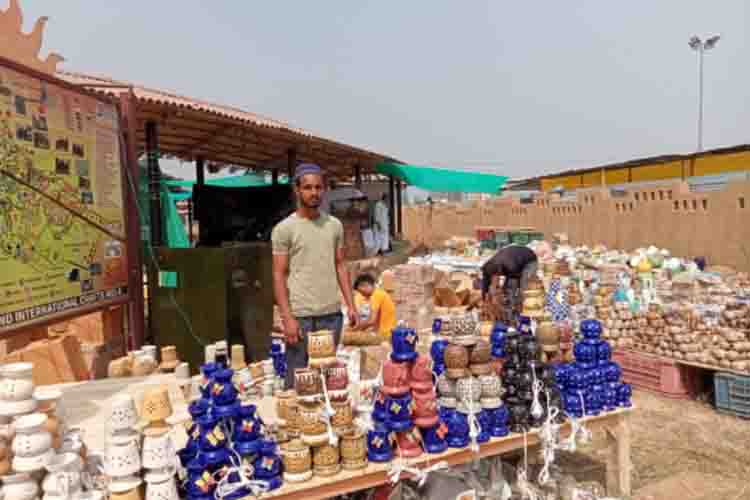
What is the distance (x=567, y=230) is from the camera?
1538cm

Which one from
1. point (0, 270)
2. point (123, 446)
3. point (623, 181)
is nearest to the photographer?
point (123, 446)

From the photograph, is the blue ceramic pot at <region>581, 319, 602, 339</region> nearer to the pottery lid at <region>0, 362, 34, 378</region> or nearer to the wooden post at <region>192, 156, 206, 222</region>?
the pottery lid at <region>0, 362, 34, 378</region>

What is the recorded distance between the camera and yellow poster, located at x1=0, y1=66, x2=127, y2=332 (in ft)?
9.36

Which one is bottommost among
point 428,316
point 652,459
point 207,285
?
point 652,459

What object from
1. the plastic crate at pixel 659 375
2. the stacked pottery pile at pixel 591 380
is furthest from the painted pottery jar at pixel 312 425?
the plastic crate at pixel 659 375

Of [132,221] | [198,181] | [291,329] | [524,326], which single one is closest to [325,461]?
[291,329]

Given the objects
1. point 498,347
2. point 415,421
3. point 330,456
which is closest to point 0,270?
point 330,456

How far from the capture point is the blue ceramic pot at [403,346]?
8.48 ft

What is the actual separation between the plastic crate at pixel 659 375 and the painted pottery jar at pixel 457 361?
3415 mm

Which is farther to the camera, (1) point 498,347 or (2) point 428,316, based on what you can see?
(2) point 428,316

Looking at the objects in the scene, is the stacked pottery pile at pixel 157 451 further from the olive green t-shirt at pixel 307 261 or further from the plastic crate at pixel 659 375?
the plastic crate at pixel 659 375

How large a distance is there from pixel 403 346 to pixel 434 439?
1.48 feet

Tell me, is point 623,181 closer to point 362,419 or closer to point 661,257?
point 661,257

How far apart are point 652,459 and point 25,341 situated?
4.57 meters
